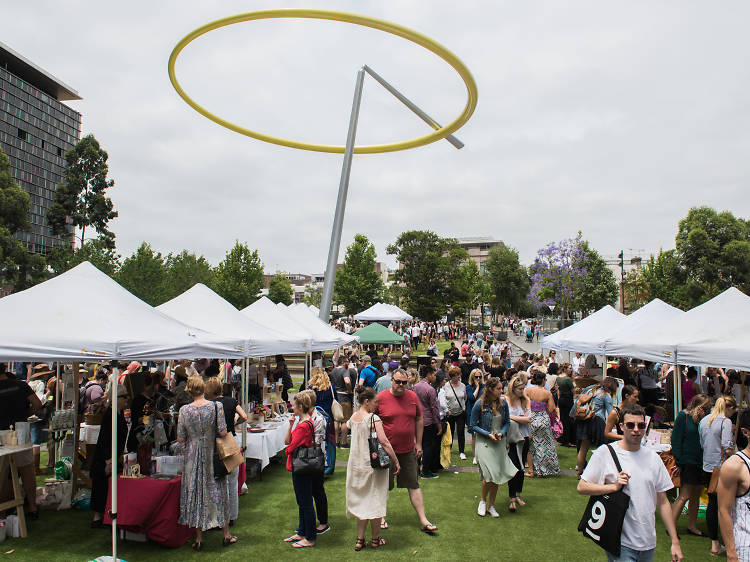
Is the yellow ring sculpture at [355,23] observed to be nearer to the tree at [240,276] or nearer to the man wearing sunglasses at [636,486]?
the man wearing sunglasses at [636,486]

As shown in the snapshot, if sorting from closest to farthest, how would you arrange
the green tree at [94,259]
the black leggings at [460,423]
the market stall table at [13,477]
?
1. the market stall table at [13,477]
2. the black leggings at [460,423]
3. the green tree at [94,259]

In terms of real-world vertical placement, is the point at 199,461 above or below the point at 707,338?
below

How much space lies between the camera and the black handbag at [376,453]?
5.13m

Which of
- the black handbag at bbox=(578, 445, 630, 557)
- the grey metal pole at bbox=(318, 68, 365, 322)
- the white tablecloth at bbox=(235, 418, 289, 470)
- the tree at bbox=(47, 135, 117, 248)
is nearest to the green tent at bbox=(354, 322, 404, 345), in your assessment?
the grey metal pole at bbox=(318, 68, 365, 322)

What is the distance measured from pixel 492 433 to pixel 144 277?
3976 centimetres

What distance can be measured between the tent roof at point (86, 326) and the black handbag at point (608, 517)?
4.41 m

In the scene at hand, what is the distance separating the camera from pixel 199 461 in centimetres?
530

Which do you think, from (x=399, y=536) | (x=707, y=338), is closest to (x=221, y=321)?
(x=399, y=536)

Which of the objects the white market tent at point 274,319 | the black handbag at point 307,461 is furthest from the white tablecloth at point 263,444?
the white market tent at point 274,319

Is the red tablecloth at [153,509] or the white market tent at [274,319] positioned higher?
the white market tent at [274,319]

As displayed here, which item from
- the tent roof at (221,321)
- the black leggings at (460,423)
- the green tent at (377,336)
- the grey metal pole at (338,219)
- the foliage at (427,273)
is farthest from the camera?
the foliage at (427,273)

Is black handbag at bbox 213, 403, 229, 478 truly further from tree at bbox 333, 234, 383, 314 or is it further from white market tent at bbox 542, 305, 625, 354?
tree at bbox 333, 234, 383, 314

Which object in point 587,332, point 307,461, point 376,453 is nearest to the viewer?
point 376,453

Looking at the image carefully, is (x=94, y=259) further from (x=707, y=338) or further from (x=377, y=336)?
(x=707, y=338)
